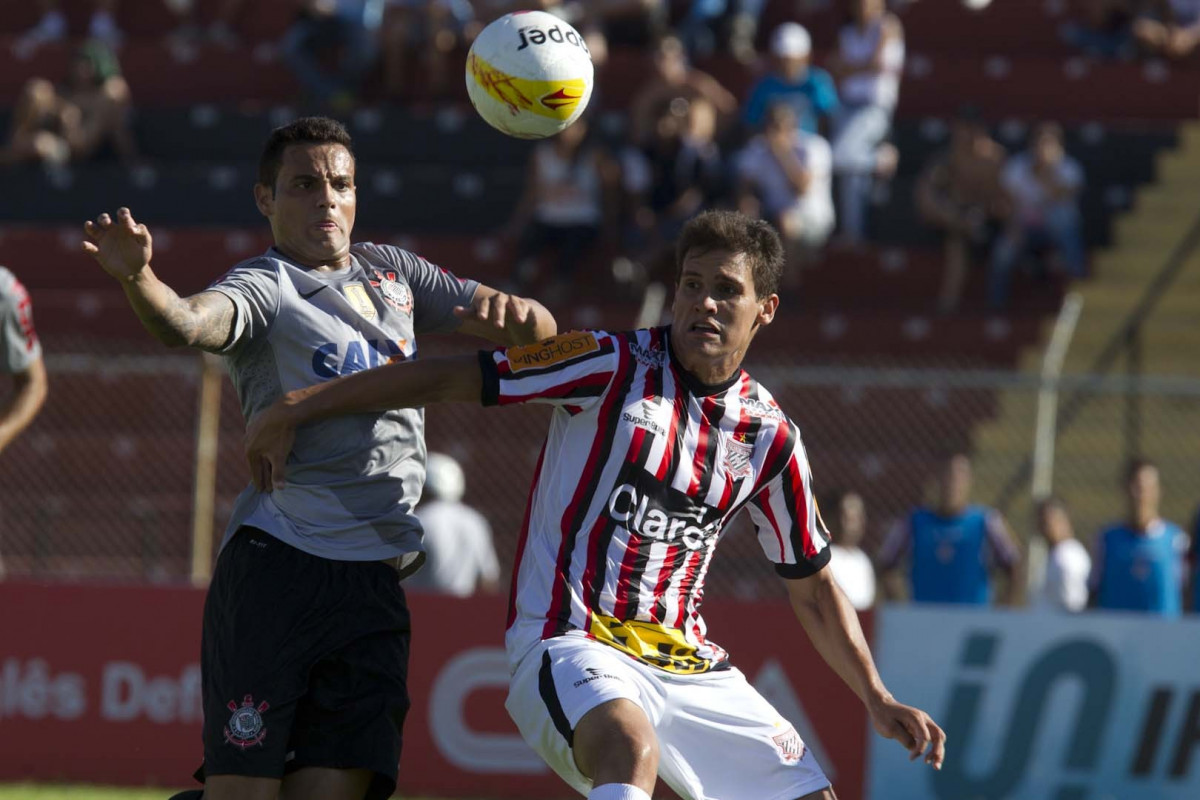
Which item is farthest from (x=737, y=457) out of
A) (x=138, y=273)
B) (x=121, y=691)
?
(x=121, y=691)

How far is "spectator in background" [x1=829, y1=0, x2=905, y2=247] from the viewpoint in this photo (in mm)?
Result: 15164

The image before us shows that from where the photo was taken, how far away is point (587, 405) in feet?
16.5

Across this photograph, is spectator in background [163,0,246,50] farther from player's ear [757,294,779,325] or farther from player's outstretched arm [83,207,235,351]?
player's outstretched arm [83,207,235,351]

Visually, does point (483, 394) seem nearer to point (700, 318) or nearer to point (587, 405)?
point (587, 405)

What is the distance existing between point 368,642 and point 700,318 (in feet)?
4.33

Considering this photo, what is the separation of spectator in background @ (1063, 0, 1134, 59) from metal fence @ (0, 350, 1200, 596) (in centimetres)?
470

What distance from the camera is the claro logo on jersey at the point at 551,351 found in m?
4.88

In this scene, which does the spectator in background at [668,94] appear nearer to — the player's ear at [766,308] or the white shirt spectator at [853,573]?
the white shirt spectator at [853,573]

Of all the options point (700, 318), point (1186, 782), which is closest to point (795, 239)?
point (1186, 782)

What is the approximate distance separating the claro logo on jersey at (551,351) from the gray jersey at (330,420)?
1.64ft

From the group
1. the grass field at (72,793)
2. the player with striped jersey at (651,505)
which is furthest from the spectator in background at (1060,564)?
the player with striped jersey at (651,505)

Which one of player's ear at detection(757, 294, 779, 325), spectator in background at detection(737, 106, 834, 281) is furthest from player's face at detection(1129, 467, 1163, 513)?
player's ear at detection(757, 294, 779, 325)

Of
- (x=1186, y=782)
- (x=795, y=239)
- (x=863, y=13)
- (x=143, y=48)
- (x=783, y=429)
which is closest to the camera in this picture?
(x=783, y=429)

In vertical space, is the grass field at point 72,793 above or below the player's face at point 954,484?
below
